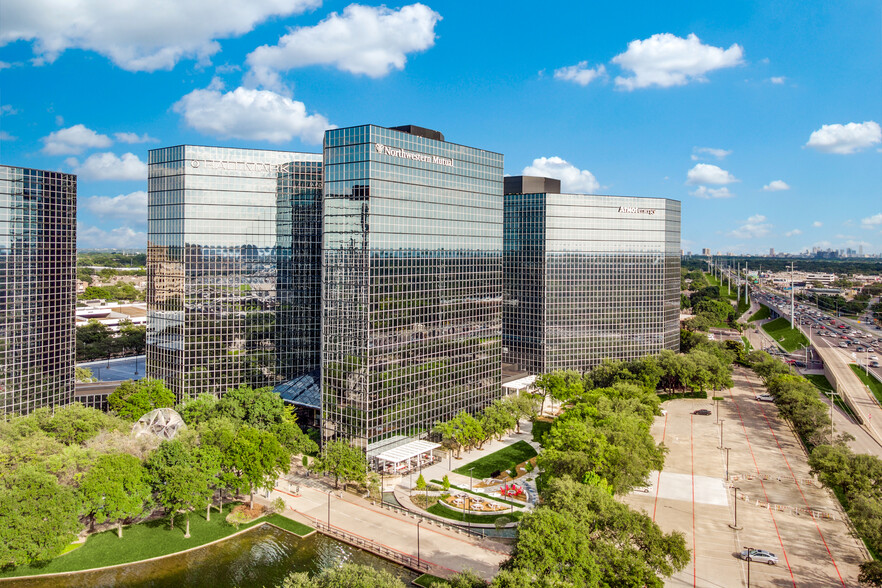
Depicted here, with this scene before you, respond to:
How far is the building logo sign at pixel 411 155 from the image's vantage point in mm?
101750

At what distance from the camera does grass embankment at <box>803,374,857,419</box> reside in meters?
149

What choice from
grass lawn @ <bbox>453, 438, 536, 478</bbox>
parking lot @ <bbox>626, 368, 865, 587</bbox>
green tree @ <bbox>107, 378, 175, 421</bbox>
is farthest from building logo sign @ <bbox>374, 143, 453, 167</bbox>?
parking lot @ <bbox>626, 368, 865, 587</bbox>

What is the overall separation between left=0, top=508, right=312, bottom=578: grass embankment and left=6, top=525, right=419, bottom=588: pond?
1683 mm

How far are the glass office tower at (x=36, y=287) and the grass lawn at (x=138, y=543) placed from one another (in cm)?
4209

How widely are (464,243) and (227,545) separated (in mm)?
72596

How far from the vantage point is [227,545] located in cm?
7638

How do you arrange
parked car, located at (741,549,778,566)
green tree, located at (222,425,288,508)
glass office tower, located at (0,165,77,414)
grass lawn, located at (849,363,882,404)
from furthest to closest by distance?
grass lawn, located at (849,363,882,404) < glass office tower, located at (0,165,77,414) < green tree, located at (222,425,288,508) < parked car, located at (741,549,778,566)

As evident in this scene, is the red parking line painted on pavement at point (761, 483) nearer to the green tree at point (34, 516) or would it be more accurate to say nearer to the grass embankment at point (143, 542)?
the grass embankment at point (143, 542)

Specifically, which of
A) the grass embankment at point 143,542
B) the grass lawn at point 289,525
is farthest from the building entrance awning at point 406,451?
the grass embankment at point 143,542

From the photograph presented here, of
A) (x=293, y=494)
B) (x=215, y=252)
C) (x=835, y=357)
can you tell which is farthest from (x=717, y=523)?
(x=835, y=357)

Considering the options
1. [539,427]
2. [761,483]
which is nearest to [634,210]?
[539,427]

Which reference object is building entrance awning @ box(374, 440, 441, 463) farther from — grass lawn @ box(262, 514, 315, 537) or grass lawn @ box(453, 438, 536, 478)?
grass lawn @ box(262, 514, 315, 537)

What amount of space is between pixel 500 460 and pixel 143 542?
60746mm

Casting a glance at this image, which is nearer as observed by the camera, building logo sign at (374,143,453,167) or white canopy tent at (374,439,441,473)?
white canopy tent at (374,439,441,473)
